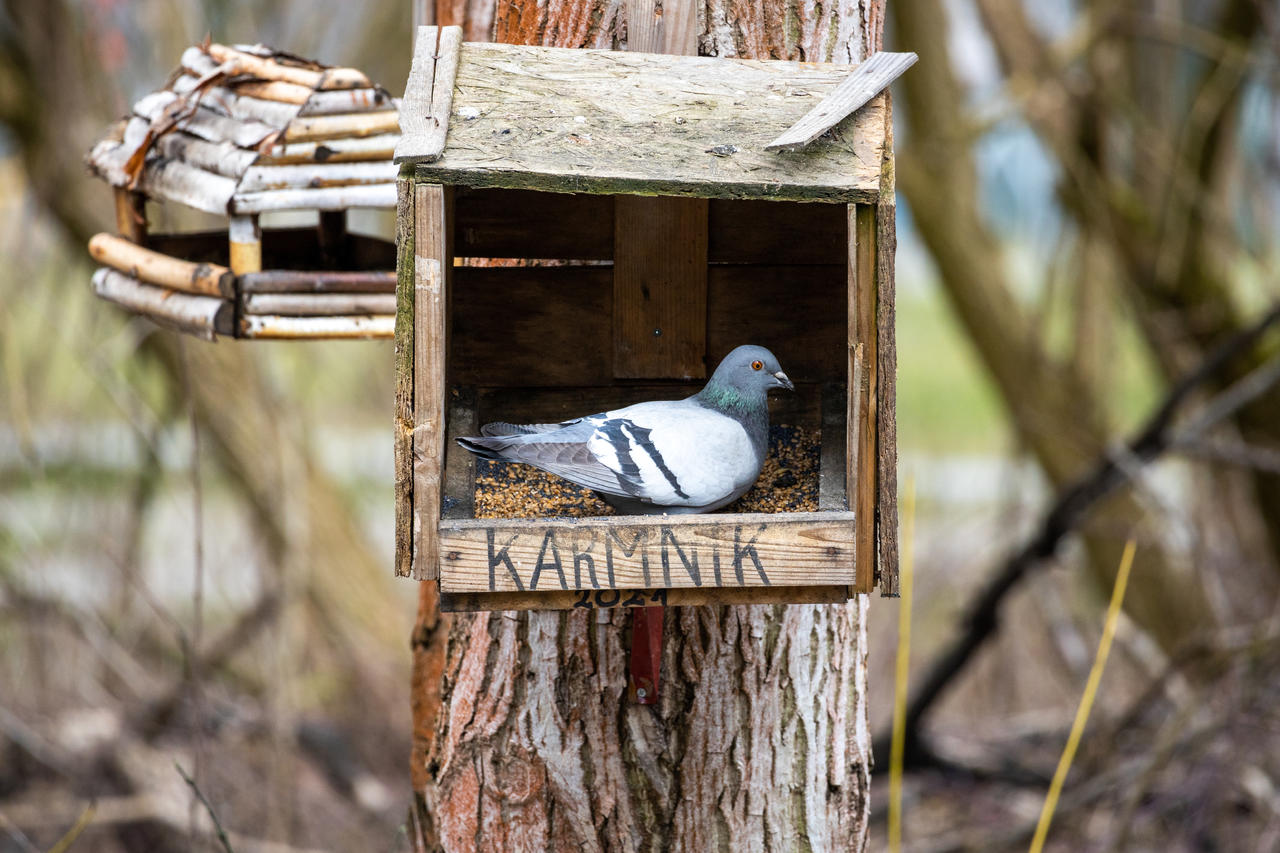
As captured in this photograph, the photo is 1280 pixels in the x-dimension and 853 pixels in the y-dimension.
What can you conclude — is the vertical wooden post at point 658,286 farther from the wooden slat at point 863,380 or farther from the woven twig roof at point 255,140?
the wooden slat at point 863,380

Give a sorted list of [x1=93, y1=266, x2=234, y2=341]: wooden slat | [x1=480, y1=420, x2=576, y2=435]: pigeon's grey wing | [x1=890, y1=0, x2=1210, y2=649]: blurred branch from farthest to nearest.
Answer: [x1=890, y1=0, x2=1210, y2=649]: blurred branch → [x1=93, y1=266, x2=234, y2=341]: wooden slat → [x1=480, y1=420, x2=576, y2=435]: pigeon's grey wing

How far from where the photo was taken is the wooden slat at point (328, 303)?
1.88 metres

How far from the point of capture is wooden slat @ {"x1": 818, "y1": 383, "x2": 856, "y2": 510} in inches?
65.8

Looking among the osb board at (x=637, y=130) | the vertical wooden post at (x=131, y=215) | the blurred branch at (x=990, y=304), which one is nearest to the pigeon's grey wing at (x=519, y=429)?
the osb board at (x=637, y=130)

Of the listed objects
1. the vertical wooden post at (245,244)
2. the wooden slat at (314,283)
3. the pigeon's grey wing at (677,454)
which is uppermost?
the vertical wooden post at (245,244)

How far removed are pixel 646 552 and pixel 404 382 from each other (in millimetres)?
380

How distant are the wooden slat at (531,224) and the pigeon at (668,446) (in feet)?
1.39

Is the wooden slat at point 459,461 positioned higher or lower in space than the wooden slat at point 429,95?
lower

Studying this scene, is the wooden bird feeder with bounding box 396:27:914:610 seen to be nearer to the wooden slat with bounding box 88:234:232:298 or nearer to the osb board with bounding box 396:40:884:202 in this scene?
the osb board with bounding box 396:40:884:202

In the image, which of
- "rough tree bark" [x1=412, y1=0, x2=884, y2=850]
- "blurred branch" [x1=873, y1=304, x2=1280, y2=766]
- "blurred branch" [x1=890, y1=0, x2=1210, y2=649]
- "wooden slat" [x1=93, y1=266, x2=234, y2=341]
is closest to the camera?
"wooden slat" [x1=93, y1=266, x2=234, y2=341]

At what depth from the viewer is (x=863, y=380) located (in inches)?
56.9

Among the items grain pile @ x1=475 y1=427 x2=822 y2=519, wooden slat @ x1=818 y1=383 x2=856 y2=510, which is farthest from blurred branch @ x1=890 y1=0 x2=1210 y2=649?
grain pile @ x1=475 y1=427 x2=822 y2=519

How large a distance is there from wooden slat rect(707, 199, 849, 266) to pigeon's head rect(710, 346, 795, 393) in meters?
0.36

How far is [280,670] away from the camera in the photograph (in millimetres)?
3520
